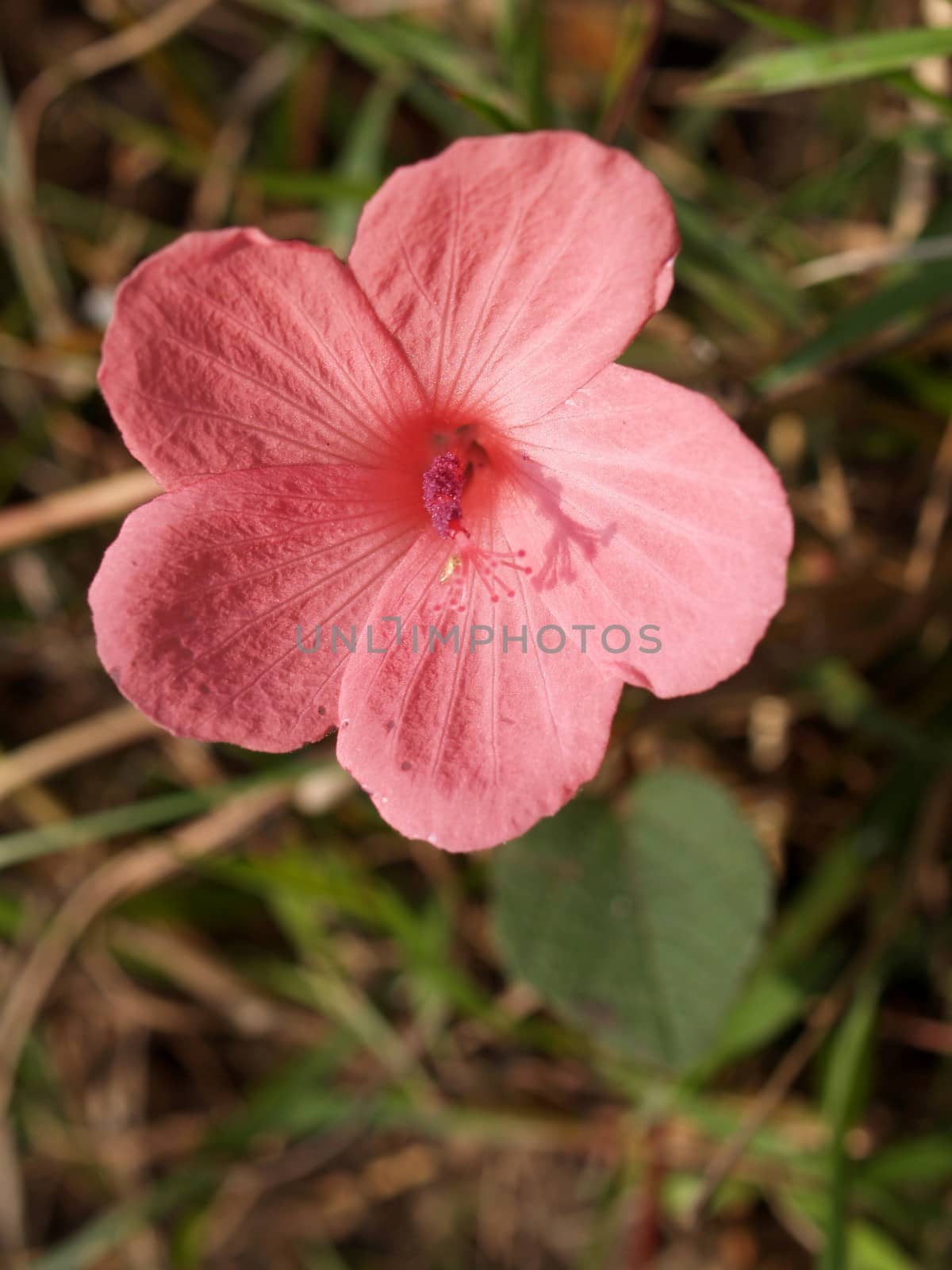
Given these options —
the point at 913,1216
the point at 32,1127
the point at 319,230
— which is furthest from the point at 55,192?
the point at 913,1216

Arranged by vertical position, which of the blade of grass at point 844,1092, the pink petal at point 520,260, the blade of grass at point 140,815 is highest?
the pink petal at point 520,260

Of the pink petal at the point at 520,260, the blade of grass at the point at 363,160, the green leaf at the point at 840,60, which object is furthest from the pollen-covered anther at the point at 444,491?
the blade of grass at the point at 363,160

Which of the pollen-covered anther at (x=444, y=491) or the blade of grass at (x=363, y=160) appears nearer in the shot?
the pollen-covered anther at (x=444, y=491)

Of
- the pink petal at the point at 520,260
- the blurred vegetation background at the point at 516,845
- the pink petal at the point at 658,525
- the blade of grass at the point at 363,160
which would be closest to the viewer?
the pink petal at the point at 520,260

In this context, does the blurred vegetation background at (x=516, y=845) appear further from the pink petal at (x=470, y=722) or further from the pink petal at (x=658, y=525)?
the pink petal at (x=470, y=722)

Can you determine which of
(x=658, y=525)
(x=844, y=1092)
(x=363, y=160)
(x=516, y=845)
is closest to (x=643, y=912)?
(x=516, y=845)

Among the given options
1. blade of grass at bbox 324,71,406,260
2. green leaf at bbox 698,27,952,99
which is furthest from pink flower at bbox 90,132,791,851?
blade of grass at bbox 324,71,406,260
